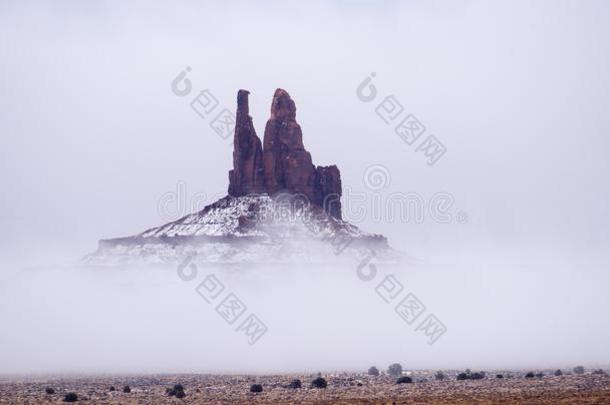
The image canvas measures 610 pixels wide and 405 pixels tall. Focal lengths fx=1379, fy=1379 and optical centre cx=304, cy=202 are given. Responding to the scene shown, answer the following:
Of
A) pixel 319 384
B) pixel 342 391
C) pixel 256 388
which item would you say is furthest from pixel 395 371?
pixel 342 391

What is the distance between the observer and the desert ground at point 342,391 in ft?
277

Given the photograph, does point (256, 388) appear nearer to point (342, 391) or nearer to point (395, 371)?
point (342, 391)

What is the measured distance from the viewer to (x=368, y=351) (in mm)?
178250

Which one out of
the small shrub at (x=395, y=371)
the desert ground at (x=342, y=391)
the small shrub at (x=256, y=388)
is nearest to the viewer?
the desert ground at (x=342, y=391)

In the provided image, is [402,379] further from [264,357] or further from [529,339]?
[529,339]

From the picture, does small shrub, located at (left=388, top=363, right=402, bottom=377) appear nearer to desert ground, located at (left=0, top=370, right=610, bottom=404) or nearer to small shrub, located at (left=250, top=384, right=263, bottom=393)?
desert ground, located at (left=0, top=370, right=610, bottom=404)

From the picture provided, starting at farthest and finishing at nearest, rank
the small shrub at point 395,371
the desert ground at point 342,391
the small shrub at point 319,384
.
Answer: the small shrub at point 395,371 → the small shrub at point 319,384 → the desert ground at point 342,391

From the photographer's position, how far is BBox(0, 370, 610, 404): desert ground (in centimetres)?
8438

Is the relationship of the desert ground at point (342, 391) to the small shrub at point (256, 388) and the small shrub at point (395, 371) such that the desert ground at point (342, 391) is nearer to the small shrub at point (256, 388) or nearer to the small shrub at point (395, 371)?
the small shrub at point (256, 388)

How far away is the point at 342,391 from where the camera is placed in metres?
95.4

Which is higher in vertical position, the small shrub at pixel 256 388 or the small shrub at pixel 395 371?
the small shrub at pixel 395 371

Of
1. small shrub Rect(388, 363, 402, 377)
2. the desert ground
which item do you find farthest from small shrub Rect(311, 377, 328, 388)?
small shrub Rect(388, 363, 402, 377)

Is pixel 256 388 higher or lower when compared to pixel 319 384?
lower

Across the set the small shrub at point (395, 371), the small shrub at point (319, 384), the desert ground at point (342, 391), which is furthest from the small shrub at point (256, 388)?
the small shrub at point (395, 371)
